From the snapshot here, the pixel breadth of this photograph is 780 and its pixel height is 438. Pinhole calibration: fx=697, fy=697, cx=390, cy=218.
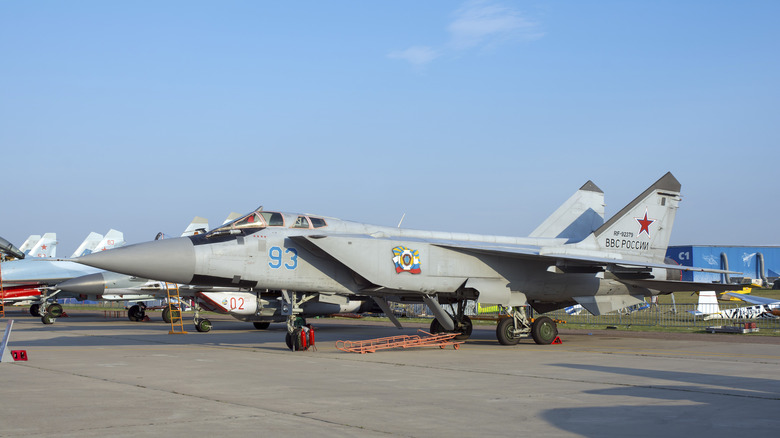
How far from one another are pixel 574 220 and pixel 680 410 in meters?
12.9

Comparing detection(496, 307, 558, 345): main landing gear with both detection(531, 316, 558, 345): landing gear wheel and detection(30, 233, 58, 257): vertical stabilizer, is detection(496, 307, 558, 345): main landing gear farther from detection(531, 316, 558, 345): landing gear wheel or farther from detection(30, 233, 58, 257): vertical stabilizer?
detection(30, 233, 58, 257): vertical stabilizer

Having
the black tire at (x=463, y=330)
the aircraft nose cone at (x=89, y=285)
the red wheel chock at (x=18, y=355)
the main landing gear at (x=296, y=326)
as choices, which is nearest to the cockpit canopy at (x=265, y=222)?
the main landing gear at (x=296, y=326)

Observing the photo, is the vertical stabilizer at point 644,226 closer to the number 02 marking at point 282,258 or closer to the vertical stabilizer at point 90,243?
the number 02 marking at point 282,258

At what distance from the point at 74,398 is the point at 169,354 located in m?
6.17

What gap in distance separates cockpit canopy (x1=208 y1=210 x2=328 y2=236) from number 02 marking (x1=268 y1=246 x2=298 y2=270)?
0.53 metres

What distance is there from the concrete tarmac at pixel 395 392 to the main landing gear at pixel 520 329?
1.45m

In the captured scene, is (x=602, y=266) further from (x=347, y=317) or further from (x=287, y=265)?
(x=347, y=317)

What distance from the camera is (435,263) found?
15.0 m

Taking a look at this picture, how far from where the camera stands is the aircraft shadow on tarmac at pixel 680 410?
18.9 feet

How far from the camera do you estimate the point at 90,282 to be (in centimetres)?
2873

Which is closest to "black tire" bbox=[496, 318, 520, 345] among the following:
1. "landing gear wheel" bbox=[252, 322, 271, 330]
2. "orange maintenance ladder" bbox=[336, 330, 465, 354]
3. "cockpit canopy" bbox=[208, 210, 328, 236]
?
"orange maintenance ladder" bbox=[336, 330, 465, 354]

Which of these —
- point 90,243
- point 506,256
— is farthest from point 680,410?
point 90,243

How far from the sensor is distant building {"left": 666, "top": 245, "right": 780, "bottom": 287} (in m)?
82.3

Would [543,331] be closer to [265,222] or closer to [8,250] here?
[265,222]
